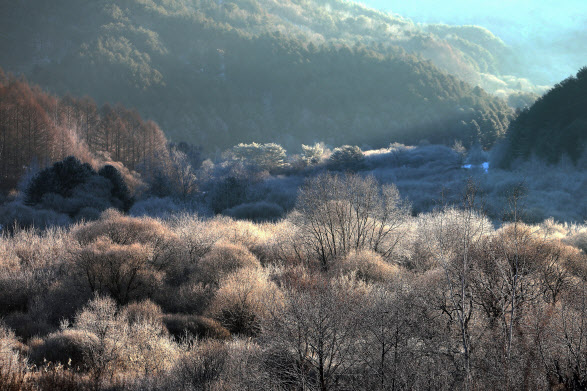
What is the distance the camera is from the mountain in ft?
327

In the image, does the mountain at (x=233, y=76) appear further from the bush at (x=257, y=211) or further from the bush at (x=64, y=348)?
the bush at (x=64, y=348)

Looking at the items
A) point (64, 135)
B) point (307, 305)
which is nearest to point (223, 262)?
point (307, 305)

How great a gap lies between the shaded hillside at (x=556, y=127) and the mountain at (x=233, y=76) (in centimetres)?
2723

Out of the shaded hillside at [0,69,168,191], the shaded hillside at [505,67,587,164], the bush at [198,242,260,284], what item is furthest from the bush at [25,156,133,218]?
the shaded hillside at [505,67,587,164]

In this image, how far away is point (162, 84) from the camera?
370 ft

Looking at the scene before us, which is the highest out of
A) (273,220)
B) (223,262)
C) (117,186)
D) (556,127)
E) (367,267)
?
(556,127)

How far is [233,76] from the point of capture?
120 meters

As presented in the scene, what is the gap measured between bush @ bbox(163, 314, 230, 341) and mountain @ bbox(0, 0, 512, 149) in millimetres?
74087

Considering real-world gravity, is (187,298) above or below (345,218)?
below

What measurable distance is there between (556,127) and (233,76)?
291 feet

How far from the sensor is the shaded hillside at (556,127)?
47438 mm

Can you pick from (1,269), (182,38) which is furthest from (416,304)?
(182,38)

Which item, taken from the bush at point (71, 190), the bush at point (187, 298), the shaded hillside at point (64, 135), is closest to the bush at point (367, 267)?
the bush at point (187, 298)

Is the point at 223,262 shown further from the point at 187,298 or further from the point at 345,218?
the point at 345,218
